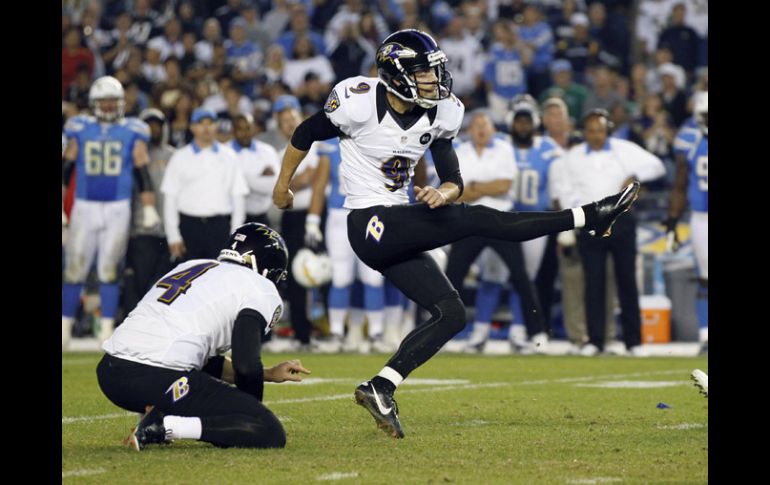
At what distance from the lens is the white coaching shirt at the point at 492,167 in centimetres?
1149

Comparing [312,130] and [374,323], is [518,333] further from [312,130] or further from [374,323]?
[312,130]

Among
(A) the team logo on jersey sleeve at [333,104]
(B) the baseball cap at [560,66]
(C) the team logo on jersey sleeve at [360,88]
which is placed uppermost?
(B) the baseball cap at [560,66]

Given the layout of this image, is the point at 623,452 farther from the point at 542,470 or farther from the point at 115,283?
the point at 115,283

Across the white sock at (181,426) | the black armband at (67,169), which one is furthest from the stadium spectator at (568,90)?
the white sock at (181,426)

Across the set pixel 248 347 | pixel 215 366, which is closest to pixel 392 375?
pixel 215 366

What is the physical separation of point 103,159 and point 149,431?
6.34 metres

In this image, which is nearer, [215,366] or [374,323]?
[215,366]

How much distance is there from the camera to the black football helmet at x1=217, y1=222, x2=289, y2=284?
5777 millimetres

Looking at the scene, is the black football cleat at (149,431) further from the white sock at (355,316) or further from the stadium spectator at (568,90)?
the stadium spectator at (568,90)

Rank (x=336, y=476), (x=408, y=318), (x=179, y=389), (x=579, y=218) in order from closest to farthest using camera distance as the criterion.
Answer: (x=336, y=476) → (x=179, y=389) → (x=579, y=218) → (x=408, y=318)

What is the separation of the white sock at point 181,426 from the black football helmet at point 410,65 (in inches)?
70.5

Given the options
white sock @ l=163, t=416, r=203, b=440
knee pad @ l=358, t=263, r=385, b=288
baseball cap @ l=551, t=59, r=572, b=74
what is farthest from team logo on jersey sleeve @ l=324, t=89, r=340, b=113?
baseball cap @ l=551, t=59, r=572, b=74

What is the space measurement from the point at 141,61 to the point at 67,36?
3.25ft

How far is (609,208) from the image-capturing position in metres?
6.34
